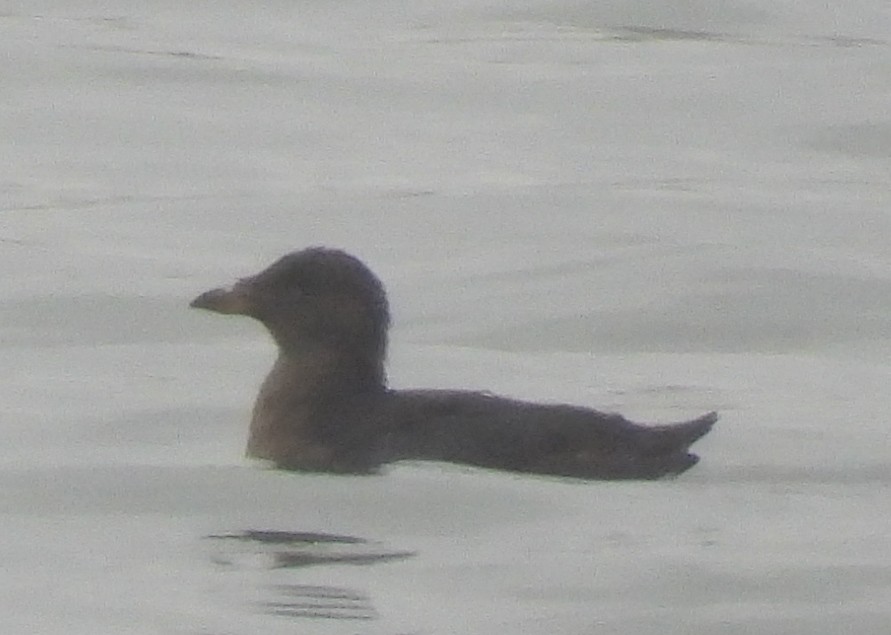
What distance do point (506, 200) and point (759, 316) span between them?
3088 mm

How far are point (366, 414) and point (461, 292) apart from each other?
4283mm

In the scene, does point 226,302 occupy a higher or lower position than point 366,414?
higher

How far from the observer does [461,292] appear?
1525 centimetres

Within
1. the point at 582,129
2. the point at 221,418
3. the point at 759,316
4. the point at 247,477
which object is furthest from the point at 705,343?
the point at 582,129

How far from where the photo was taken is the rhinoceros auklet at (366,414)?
419 inches

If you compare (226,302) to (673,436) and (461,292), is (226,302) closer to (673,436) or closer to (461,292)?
(673,436)

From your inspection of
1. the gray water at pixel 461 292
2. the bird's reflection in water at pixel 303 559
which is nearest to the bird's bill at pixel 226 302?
the gray water at pixel 461 292

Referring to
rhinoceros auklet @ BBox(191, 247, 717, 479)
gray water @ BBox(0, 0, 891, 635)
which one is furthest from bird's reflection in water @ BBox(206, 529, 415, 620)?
rhinoceros auklet @ BBox(191, 247, 717, 479)

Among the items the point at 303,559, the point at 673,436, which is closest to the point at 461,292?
the point at 673,436

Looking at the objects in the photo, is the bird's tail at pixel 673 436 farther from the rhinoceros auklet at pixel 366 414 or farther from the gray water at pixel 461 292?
the gray water at pixel 461 292

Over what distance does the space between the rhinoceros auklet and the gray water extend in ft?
0.36

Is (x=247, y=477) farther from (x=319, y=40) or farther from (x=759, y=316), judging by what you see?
(x=319, y=40)

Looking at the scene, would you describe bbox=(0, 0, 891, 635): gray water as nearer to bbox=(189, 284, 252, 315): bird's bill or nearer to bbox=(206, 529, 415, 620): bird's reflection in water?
bbox=(206, 529, 415, 620): bird's reflection in water

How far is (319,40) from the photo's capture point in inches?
900
